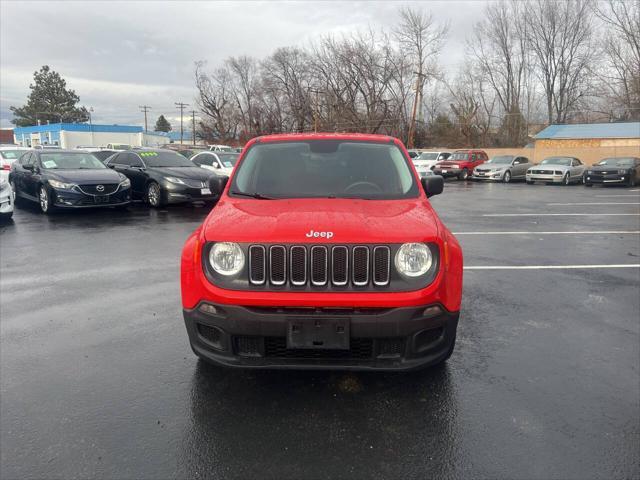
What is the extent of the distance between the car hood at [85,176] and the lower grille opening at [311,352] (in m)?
10.2

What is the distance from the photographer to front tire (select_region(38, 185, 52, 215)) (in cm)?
1180

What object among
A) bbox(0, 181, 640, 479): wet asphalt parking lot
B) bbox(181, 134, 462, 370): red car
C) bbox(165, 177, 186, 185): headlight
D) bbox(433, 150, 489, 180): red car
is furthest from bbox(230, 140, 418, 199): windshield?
bbox(433, 150, 489, 180): red car

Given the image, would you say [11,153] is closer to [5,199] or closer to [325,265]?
[5,199]

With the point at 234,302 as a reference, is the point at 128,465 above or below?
below

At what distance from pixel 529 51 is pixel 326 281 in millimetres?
58036

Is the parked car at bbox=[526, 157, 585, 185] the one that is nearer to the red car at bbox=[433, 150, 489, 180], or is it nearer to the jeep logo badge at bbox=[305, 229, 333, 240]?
the red car at bbox=[433, 150, 489, 180]

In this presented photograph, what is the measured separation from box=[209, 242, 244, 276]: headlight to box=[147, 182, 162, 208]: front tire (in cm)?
1080

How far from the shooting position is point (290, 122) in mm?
62938


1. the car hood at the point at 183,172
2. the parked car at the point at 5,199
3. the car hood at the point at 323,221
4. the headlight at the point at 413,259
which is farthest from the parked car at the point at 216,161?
the headlight at the point at 413,259

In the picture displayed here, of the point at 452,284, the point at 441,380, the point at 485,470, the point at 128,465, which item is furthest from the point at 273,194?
the point at 485,470

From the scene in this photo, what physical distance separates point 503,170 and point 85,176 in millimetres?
22750

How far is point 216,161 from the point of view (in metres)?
17.2

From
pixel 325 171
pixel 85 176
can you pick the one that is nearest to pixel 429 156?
pixel 85 176

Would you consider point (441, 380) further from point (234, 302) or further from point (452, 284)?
point (234, 302)
